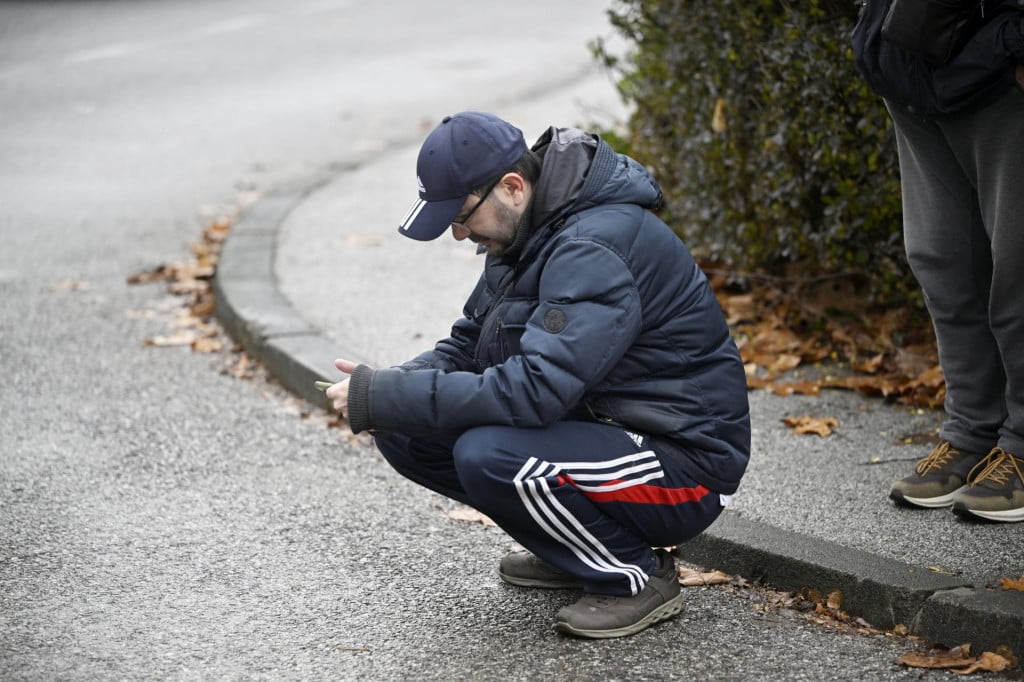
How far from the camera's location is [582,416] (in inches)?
137

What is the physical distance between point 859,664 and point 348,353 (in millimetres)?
2884

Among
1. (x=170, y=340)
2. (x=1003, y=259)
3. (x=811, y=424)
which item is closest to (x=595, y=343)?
(x=1003, y=259)

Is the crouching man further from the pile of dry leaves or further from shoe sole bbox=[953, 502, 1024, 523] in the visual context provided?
the pile of dry leaves

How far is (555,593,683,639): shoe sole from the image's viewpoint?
3.45 metres

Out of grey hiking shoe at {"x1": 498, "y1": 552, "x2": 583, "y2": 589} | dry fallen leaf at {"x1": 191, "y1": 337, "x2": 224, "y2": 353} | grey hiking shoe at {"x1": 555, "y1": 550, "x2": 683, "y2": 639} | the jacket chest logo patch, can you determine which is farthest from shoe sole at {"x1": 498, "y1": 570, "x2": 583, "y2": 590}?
dry fallen leaf at {"x1": 191, "y1": 337, "x2": 224, "y2": 353}

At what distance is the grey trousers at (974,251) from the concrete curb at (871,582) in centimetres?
68

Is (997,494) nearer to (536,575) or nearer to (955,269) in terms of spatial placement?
(955,269)

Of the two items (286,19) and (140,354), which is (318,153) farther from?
(286,19)

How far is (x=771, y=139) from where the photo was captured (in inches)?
216

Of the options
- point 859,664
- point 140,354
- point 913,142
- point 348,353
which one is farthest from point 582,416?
point 140,354

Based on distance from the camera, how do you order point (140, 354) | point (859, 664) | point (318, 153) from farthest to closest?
point (318, 153), point (140, 354), point (859, 664)

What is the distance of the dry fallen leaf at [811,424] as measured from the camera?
189 inches

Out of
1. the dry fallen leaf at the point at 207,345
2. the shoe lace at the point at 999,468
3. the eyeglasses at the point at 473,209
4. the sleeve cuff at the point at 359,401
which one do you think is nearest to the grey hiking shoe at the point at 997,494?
the shoe lace at the point at 999,468

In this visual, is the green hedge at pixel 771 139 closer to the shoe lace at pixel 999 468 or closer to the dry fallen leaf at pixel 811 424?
the dry fallen leaf at pixel 811 424
